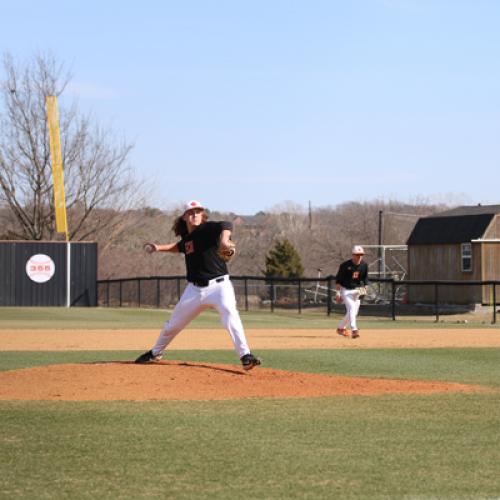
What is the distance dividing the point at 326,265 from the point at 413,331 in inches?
2471

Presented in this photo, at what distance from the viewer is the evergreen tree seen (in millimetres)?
65312

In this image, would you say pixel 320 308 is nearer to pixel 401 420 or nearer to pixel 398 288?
pixel 398 288

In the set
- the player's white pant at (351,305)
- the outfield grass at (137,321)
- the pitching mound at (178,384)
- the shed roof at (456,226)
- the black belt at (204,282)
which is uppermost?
the shed roof at (456,226)

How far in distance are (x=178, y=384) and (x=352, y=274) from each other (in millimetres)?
11111

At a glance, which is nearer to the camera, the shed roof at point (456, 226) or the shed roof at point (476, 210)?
the shed roof at point (456, 226)

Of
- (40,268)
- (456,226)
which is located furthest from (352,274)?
(456,226)

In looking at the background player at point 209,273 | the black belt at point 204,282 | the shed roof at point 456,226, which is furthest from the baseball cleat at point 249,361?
the shed roof at point 456,226

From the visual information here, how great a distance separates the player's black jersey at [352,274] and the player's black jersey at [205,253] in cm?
1030

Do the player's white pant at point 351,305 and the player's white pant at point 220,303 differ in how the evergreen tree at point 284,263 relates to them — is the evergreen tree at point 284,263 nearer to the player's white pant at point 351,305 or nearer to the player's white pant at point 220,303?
the player's white pant at point 351,305

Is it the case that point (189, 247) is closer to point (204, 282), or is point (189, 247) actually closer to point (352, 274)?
point (204, 282)

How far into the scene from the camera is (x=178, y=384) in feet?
35.7

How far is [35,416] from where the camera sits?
9086 millimetres

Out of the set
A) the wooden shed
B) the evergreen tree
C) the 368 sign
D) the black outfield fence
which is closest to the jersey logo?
the black outfield fence

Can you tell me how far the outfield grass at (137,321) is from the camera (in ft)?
89.4
